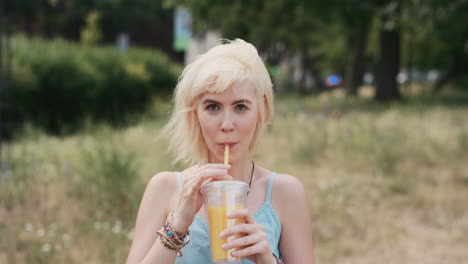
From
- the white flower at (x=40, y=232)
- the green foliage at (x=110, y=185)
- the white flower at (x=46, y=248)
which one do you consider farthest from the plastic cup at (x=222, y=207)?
the green foliage at (x=110, y=185)

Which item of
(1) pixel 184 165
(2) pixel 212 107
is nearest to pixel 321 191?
(1) pixel 184 165

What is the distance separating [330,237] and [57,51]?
8952mm

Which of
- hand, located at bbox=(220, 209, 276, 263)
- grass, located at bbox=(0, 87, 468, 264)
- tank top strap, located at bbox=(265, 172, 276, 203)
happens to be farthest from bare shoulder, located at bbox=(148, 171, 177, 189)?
grass, located at bbox=(0, 87, 468, 264)

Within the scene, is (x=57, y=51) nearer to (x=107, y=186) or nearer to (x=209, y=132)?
(x=107, y=186)

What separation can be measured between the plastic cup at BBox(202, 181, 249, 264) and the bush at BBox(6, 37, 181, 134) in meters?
9.04

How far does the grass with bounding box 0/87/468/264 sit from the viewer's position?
4.75 metres

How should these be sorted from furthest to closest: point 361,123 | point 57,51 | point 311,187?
point 57,51 < point 361,123 < point 311,187

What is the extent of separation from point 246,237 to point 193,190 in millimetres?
220

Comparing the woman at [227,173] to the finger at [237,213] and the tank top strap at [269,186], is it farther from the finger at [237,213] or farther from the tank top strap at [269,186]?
the finger at [237,213]

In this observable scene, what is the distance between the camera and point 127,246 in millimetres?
4551

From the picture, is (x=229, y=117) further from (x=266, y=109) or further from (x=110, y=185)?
(x=110, y=185)

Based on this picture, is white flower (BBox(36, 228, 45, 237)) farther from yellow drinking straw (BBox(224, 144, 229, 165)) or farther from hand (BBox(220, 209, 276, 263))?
hand (BBox(220, 209, 276, 263))

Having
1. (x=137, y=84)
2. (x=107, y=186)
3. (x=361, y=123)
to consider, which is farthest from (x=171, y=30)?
(x=107, y=186)

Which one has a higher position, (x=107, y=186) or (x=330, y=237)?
(x=107, y=186)
